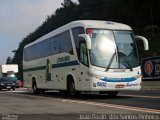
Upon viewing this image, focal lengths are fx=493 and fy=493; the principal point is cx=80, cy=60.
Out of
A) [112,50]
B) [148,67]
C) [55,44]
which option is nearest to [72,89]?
[112,50]

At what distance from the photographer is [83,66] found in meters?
22.1

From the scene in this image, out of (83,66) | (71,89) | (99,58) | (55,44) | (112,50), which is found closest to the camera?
(99,58)

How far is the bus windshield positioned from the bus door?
0.40 meters

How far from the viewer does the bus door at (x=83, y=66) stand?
857 inches

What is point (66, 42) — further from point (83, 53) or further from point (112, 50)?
point (112, 50)

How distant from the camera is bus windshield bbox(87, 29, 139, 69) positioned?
21578 mm

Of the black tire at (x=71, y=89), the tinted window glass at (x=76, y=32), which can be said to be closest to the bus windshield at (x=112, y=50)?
the tinted window glass at (x=76, y=32)

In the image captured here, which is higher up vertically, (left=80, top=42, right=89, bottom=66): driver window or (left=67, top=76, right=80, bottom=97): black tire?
(left=80, top=42, right=89, bottom=66): driver window

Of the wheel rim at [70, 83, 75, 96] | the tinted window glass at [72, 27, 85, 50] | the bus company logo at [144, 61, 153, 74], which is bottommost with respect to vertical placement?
the wheel rim at [70, 83, 75, 96]

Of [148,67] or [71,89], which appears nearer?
[71,89]

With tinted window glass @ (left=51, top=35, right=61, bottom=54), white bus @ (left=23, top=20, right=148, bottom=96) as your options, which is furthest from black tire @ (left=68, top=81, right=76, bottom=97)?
tinted window glass @ (left=51, top=35, right=61, bottom=54)

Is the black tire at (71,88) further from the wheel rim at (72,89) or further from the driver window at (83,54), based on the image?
the driver window at (83,54)

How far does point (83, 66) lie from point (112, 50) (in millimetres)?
1489

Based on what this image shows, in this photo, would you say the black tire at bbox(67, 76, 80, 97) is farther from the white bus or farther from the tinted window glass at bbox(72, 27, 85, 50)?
the tinted window glass at bbox(72, 27, 85, 50)
